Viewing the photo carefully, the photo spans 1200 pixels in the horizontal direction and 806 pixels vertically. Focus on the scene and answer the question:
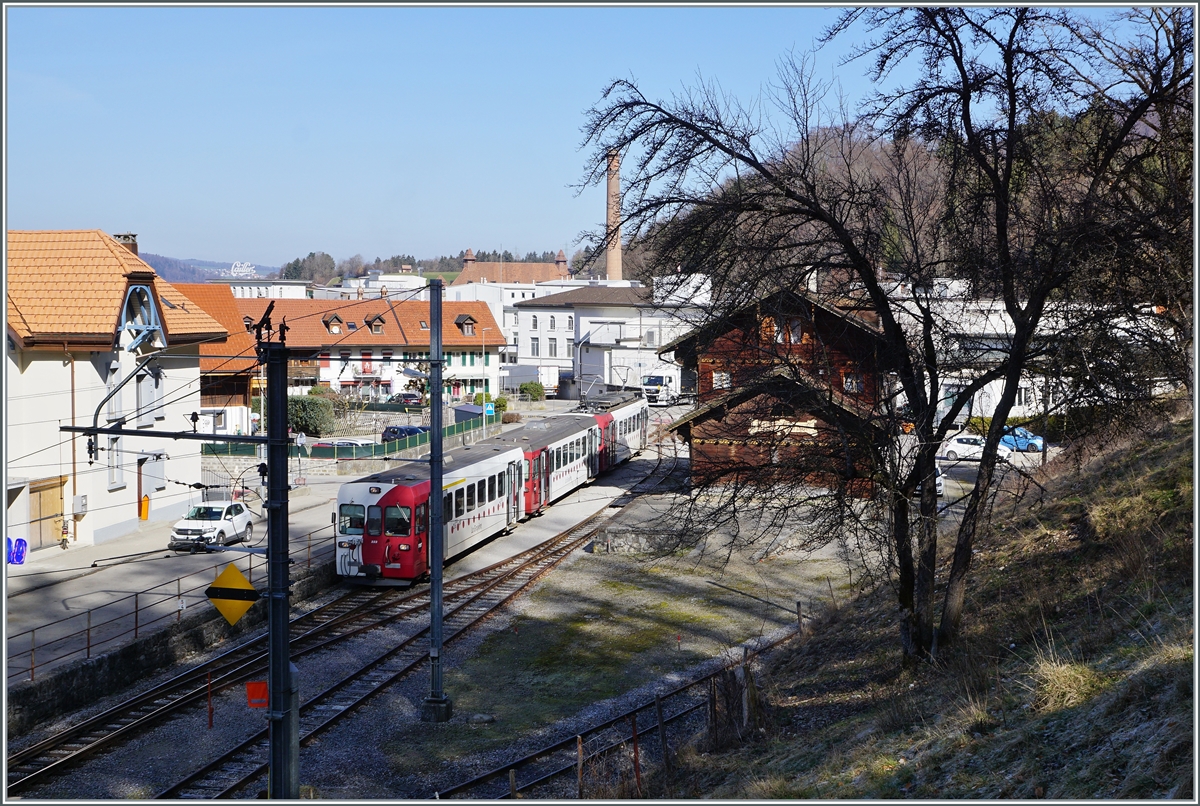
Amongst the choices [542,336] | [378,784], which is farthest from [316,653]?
[542,336]

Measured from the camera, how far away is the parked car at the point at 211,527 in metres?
26.0

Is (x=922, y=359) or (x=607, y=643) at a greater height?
(x=922, y=359)

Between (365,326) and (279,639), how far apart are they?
190 ft

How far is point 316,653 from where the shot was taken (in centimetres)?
1838

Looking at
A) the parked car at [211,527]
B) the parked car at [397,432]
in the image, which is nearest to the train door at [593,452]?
the parked car at [397,432]

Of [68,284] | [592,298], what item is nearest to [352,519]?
[68,284]

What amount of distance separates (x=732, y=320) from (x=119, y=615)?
14.7 metres

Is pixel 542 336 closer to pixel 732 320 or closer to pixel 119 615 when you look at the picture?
pixel 119 615

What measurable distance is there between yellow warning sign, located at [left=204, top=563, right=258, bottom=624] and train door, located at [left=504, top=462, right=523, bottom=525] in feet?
57.7

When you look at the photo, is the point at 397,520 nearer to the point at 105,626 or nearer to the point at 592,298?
the point at 105,626

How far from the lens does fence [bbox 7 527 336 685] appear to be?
16453mm

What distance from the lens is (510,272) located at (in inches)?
6156

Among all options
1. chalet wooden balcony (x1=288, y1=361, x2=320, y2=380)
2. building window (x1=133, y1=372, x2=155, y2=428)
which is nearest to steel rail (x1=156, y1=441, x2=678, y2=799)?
building window (x1=133, y1=372, x2=155, y2=428)

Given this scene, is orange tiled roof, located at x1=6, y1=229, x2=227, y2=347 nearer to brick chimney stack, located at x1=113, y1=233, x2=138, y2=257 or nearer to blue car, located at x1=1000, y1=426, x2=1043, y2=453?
brick chimney stack, located at x1=113, y1=233, x2=138, y2=257
